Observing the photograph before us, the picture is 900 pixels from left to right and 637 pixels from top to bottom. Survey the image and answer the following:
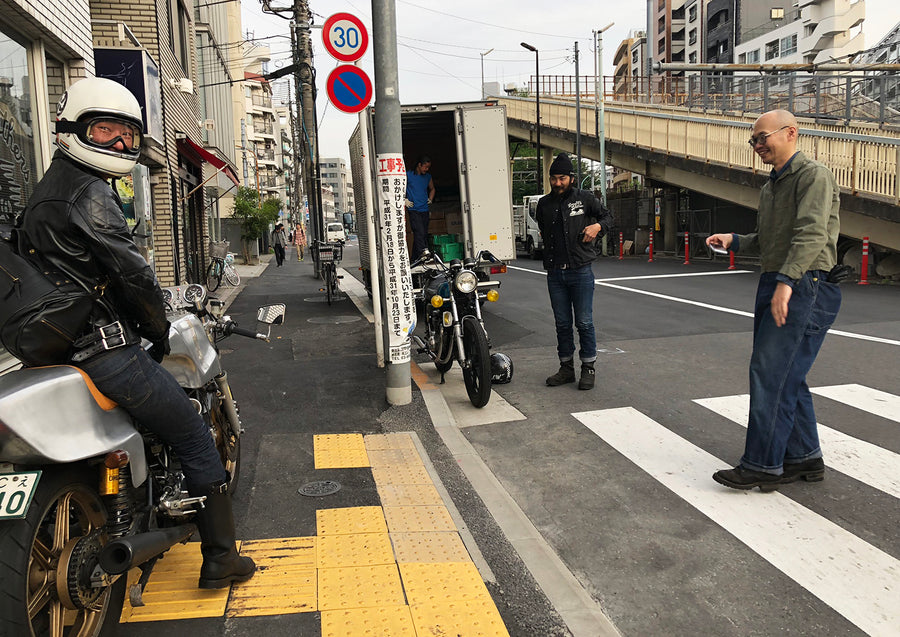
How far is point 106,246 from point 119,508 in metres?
0.99

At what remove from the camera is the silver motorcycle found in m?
2.17

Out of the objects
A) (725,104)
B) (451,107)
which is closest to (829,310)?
(451,107)

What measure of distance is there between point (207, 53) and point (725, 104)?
66.0 ft

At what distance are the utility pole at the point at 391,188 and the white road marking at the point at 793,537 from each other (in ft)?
6.91

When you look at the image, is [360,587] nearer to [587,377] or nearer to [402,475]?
[402,475]

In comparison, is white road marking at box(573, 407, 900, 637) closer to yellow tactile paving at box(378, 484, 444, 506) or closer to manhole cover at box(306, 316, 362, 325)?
yellow tactile paving at box(378, 484, 444, 506)

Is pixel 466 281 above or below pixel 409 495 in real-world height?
above

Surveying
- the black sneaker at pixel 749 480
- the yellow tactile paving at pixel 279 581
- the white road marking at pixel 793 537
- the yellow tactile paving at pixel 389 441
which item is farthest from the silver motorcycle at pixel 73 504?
the black sneaker at pixel 749 480

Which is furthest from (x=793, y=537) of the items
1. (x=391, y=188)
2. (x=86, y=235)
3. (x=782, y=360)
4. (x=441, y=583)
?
(x=391, y=188)

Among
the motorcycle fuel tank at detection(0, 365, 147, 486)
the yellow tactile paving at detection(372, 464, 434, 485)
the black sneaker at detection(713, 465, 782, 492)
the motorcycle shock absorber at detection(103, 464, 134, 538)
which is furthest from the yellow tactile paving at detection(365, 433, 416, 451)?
the motorcycle fuel tank at detection(0, 365, 147, 486)

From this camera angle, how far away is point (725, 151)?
21.6m

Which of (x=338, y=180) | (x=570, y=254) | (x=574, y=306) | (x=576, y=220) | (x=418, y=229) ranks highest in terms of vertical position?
(x=338, y=180)

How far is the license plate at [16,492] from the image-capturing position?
6.98ft

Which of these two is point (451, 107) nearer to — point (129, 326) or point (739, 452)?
point (739, 452)
